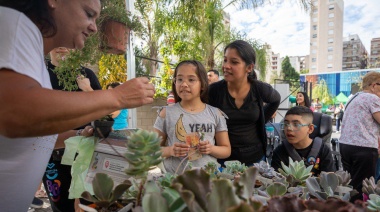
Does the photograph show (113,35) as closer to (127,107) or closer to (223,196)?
(127,107)

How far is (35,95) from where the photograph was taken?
0.62 m

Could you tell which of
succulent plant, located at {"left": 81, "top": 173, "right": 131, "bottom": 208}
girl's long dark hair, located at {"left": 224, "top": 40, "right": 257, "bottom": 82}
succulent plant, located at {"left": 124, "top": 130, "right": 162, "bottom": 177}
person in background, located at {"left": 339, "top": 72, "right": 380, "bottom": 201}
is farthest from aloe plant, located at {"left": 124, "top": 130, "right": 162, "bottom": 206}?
person in background, located at {"left": 339, "top": 72, "right": 380, "bottom": 201}

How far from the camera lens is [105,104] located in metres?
0.75

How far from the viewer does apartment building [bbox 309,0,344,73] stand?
6084cm

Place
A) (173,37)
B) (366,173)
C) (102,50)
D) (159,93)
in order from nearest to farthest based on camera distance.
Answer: (102,50), (366,173), (159,93), (173,37)

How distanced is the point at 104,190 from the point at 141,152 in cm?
19

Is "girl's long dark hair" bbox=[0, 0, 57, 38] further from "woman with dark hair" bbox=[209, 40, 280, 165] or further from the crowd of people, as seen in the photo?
"woman with dark hair" bbox=[209, 40, 280, 165]

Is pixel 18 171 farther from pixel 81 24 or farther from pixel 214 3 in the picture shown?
pixel 214 3

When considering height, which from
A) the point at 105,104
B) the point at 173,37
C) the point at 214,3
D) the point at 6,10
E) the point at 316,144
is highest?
the point at 214,3

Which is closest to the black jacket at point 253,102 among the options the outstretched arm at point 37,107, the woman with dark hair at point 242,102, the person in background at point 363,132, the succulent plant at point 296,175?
the woman with dark hair at point 242,102

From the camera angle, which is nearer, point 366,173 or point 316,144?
point 316,144

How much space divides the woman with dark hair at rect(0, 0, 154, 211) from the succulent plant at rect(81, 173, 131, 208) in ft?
0.54

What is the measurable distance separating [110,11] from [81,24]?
883 millimetres

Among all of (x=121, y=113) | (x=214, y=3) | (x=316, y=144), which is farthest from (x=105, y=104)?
(x=214, y=3)
